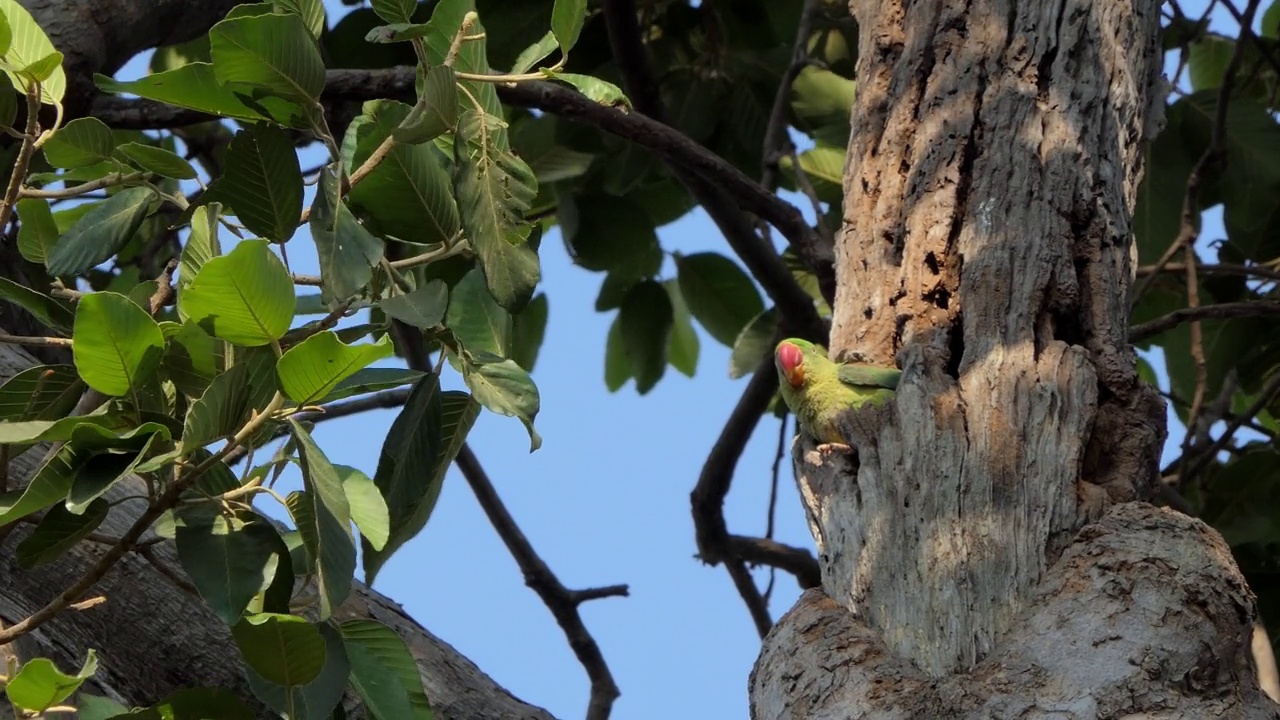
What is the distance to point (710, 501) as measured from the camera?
3.48 metres

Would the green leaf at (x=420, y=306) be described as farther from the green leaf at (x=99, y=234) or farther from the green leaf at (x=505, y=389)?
the green leaf at (x=99, y=234)

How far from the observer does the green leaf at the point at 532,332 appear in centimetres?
384

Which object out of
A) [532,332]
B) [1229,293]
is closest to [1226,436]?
[1229,293]

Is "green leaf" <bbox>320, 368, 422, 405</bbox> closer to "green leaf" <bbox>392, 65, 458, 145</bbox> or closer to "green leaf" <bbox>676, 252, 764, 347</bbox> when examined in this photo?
"green leaf" <bbox>392, 65, 458, 145</bbox>

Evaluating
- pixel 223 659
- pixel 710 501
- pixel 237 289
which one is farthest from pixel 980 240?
pixel 710 501

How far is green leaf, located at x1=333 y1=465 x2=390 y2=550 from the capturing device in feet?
4.92

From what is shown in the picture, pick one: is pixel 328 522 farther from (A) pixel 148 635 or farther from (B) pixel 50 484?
(A) pixel 148 635

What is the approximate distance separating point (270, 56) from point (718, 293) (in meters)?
2.35

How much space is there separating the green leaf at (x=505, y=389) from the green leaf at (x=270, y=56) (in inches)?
16.8

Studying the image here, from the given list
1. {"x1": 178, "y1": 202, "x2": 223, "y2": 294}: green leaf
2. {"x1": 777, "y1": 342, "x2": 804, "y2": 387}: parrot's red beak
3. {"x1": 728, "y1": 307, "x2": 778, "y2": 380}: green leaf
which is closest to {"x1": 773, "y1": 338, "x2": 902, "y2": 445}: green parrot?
{"x1": 777, "y1": 342, "x2": 804, "y2": 387}: parrot's red beak

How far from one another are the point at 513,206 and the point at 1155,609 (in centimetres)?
102

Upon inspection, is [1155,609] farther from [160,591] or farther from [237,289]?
[160,591]

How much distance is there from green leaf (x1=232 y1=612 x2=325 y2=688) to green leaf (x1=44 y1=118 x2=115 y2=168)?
75 cm

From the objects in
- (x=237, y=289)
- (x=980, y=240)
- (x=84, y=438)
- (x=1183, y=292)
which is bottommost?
(x=84, y=438)
